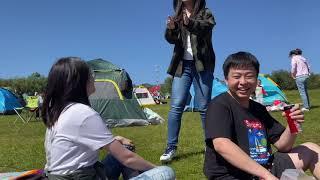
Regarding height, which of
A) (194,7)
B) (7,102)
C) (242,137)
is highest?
(194,7)

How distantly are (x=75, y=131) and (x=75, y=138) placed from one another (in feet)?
0.13

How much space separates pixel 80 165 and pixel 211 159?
860 millimetres

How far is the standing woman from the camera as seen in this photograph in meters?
5.14

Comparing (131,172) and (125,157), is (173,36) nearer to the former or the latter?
(131,172)

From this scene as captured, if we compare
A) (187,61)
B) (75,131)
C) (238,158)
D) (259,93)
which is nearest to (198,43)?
(187,61)

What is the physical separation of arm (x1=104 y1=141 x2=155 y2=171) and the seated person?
45 cm

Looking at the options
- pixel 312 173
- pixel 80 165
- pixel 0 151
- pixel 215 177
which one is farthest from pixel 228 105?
pixel 0 151

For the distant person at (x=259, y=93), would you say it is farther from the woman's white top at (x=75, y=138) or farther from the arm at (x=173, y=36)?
the woman's white top at (x=75, y=138)

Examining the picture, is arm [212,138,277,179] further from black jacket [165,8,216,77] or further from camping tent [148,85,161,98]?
camping tent [148,85,161,98]

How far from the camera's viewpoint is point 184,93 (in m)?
5.19

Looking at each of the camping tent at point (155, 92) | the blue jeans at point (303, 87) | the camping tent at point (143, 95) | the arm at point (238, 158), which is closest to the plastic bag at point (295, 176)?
the arm at point (238, 158)

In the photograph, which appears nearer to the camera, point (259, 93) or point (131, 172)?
point (131, 172)

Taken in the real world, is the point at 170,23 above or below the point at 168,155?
above

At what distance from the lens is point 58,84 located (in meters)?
2.88
